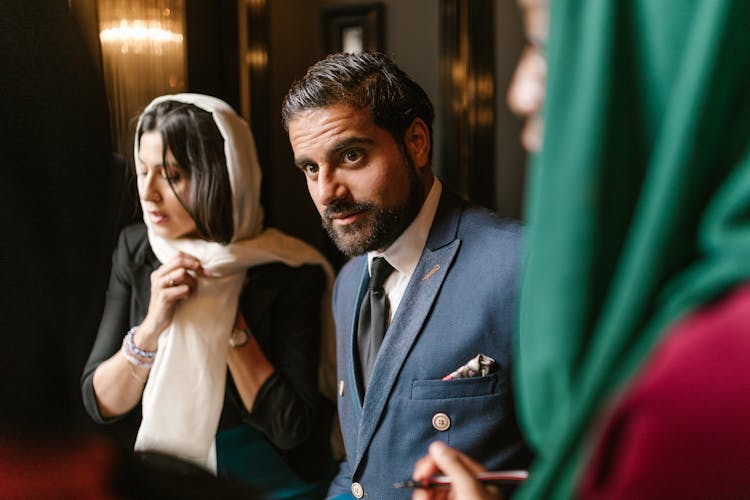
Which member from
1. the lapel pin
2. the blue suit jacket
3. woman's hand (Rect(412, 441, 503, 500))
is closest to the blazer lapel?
the blue suit jacket

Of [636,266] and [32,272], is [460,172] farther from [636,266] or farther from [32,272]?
[32,272]

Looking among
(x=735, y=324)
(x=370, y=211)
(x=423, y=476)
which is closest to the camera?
(x=735, y=324)

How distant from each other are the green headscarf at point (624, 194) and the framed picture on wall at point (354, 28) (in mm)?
454

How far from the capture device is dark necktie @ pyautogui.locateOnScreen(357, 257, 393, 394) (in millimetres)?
819

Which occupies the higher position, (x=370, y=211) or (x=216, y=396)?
(x=370, y=211)

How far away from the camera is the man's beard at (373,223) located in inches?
30.7

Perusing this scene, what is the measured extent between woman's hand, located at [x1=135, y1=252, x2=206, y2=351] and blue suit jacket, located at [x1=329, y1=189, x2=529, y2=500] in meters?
0.28

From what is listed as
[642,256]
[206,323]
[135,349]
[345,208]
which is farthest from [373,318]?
[642,256]

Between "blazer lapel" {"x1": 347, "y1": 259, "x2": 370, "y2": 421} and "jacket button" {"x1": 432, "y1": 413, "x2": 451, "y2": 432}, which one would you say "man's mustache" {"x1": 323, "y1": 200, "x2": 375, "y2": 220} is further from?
"jacket button" {"x1": 432, "y1": 413, "x2": 451, "y2": 432}

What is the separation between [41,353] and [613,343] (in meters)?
0.76

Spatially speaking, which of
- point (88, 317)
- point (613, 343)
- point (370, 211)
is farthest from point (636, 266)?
point (88, 317)

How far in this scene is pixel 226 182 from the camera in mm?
919

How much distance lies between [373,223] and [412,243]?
0.21 feet

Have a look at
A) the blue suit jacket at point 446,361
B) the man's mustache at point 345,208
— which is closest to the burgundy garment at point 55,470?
the blue suit jacket at point 446,361
